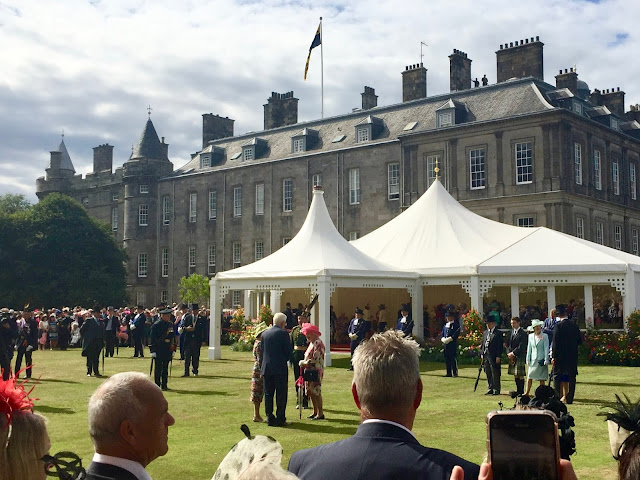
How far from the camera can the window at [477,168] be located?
38781 mm

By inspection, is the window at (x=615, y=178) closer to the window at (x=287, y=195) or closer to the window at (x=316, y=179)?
the window at (x=316, y=179)

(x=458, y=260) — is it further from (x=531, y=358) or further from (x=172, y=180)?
(x=172, y=180)

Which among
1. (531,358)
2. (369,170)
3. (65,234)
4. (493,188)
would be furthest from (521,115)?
(65,234)

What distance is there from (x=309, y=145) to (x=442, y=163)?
11315mm

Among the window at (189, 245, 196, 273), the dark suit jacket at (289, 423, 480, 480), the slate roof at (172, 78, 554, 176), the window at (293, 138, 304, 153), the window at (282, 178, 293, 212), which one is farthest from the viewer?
the window at (189, 245, 196, 273)

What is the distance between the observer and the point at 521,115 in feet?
121

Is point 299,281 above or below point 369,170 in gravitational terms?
below

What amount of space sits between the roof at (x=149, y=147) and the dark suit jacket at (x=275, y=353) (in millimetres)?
48064

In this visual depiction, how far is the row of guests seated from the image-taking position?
9.04 feet

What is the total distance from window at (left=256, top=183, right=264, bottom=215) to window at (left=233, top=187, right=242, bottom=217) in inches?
66.6

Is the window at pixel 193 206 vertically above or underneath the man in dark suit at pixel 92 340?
above

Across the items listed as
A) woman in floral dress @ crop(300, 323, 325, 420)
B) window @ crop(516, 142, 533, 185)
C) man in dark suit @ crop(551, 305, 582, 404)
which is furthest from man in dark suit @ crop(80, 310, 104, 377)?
window @ crop(516, 142, 533, 185)

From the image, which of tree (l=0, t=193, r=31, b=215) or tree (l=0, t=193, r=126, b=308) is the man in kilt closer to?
tree (l=0, t=193, r=126, b=308)

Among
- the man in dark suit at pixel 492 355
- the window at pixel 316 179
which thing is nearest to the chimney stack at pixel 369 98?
the window at pixel 316 179
